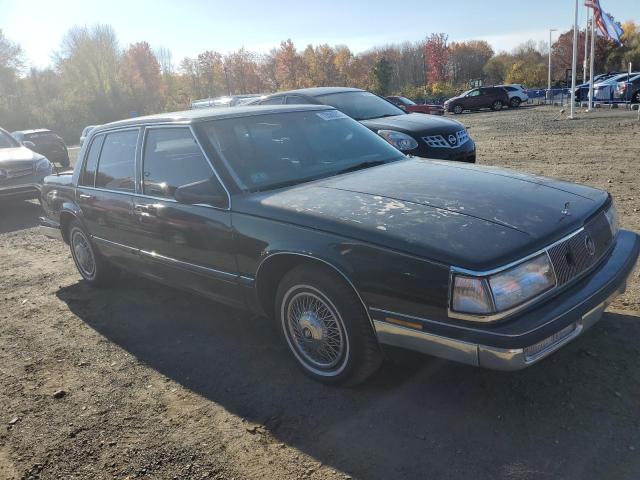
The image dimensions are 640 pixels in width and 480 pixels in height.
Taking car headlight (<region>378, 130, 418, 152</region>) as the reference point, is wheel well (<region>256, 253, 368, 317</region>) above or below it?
below

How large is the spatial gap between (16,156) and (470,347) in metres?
11.0

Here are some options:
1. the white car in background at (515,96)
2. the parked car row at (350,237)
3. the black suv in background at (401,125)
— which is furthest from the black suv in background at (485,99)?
the parked car row at (350,237)

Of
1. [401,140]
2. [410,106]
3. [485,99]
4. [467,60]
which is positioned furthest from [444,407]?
[467,60]

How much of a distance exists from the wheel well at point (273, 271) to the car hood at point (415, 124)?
5.10 m

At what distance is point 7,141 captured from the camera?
39.2ft

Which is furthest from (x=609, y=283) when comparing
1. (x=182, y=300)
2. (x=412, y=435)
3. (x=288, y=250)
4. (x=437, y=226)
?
(x=182, y=300)

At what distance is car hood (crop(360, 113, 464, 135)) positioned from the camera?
812cm

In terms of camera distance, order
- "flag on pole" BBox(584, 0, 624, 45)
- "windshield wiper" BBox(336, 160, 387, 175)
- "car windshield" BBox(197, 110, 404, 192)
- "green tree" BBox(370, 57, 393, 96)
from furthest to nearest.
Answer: "green tree" BBox(370, 57, 393, 96) → "flag on pole" BBox(584, 0, 624, 45) → "windshield wiper" BBox(336, 160, 387, 175) → "car windshield" BBox(197, 110, 404, 192)

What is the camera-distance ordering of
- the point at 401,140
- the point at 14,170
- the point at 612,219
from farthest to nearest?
the point at 14,170, the point at 401,140, the point at 612,219

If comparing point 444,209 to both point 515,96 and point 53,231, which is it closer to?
point 53,231

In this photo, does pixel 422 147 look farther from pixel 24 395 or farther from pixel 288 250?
pixel 24 395

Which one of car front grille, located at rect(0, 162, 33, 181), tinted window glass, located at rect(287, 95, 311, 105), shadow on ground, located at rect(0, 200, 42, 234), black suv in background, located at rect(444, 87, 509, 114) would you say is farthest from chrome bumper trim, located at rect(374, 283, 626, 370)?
black suv in background, located at rect(444, 87, 509, 114)

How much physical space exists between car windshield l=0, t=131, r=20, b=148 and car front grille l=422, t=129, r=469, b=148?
9.04m

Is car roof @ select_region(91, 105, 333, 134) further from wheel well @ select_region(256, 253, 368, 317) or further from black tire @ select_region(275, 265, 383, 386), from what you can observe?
black tire @ select_region(275, 265, 383, 386)
